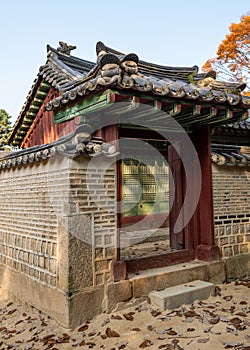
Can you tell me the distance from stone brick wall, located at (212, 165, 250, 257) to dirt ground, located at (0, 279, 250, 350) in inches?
51.0

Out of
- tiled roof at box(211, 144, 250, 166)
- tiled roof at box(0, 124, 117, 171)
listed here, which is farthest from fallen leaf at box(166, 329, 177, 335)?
tiled roof at box(211, 144, 250, 166)

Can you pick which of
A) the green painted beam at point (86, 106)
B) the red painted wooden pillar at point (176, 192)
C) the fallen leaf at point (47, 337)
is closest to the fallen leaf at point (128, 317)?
the fallen leaf at point (47, 337)

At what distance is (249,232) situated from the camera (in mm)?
6789

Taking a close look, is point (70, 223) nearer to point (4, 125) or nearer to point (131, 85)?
point (131, 85)

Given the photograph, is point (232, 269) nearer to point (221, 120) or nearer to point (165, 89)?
point (221, 120)

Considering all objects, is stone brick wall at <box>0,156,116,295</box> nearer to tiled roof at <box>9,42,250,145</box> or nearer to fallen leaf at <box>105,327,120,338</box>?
fallen leaf at <box>105,327,120,338</box>

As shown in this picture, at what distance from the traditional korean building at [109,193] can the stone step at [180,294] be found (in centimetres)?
21

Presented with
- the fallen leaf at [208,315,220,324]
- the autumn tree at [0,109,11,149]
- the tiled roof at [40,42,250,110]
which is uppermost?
the autumn tree at [0,109,11,149]

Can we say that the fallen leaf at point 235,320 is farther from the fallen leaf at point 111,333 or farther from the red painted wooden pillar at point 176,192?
the red painted wooden pillar at point 176,192

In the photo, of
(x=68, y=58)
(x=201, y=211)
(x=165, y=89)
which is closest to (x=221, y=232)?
(x=201, y=211)

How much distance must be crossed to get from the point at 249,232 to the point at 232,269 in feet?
3.18

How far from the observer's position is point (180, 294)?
16.1 ft

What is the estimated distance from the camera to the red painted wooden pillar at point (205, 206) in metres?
6.03

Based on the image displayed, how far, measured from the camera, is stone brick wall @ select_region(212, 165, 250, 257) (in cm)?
630
